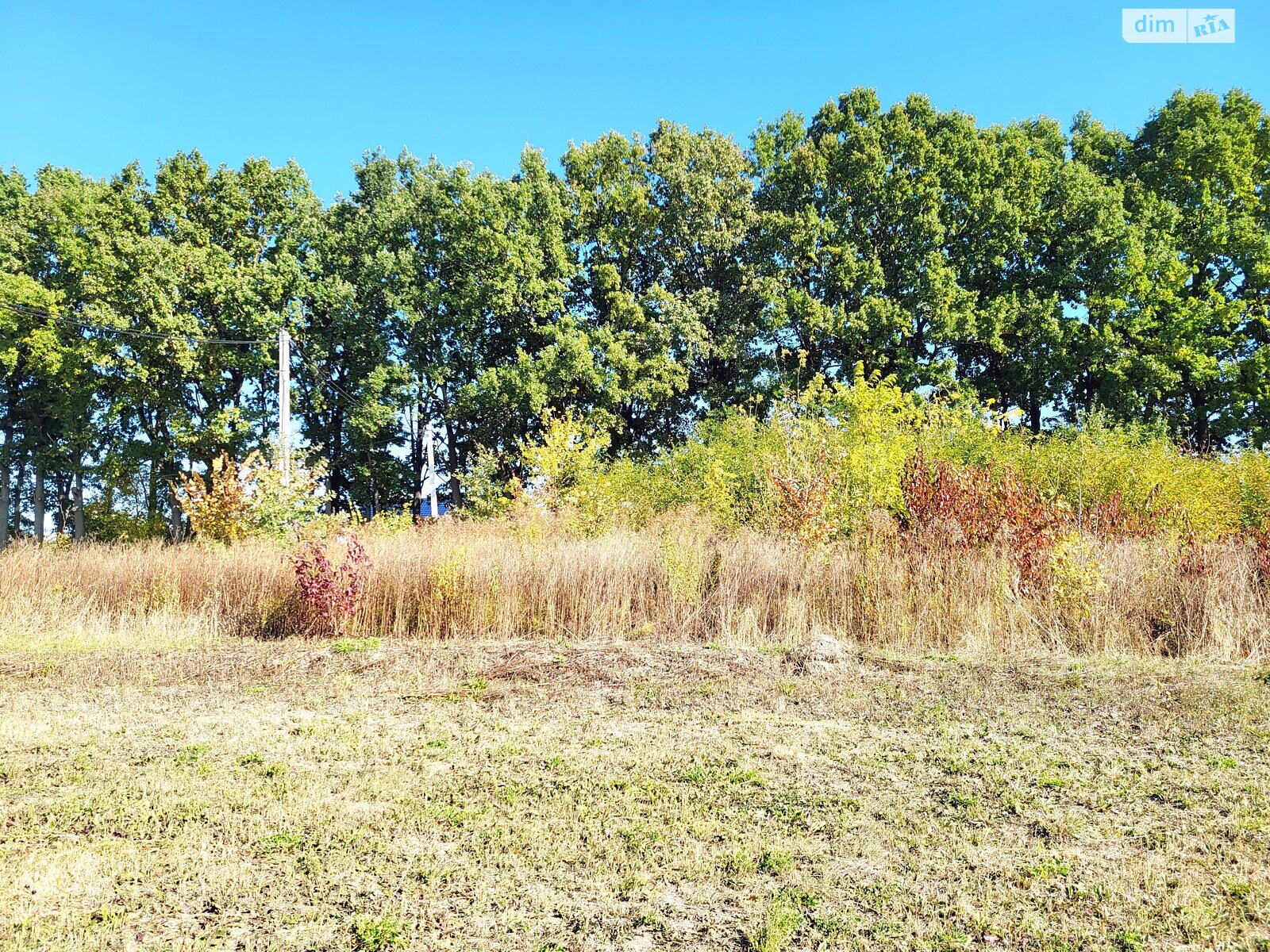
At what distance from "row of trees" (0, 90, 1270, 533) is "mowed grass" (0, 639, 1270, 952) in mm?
15880

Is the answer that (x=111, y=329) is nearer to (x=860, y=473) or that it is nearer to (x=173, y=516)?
(x=173, y=516)

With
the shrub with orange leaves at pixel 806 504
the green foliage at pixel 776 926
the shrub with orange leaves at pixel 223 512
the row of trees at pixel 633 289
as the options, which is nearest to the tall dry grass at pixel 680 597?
the shrub with orange leaves at pixel 806 504

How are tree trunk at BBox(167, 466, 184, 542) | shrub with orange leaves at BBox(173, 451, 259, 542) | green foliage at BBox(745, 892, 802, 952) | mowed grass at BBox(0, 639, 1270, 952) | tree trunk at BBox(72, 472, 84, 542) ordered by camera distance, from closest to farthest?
green foliage at BBox(745, 892, 802, 952)
mowed grass at BBox(0, 639, 1270, 952)
shrub with orange leaves at BBox(173, 451, 259, 542)
tree trunk at BBox(167, 466, 184, 542)
tree trunk at BBox(72, 472, 84, 542)

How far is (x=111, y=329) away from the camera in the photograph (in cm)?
2172

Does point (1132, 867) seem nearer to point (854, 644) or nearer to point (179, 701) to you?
point (854, 644)

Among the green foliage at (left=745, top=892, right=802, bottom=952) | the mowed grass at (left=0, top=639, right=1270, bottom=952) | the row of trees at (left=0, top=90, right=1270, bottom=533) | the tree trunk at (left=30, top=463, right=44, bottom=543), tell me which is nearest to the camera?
the green foliage at (left=745, top=892, right=802, bottom=952)

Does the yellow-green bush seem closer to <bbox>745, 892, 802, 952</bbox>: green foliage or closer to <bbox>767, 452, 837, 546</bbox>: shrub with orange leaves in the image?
<bbox>767, 452, 837, 546</bbox>: shrub with orange leaves

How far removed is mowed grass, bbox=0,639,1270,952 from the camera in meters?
2.55

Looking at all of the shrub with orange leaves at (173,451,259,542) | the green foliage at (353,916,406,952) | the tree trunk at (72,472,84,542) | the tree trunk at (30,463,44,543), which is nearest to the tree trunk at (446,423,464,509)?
the tree trunk at (72,472,84,542)

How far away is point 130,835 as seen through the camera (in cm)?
320

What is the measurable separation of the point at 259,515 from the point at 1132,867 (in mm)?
11632

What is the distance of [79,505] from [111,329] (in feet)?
20.9

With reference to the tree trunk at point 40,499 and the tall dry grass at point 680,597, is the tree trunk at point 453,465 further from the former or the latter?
the tall dry grass at point 680,597

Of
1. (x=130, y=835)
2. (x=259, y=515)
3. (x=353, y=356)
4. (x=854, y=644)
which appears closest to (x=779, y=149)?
(x=353, y=356)
